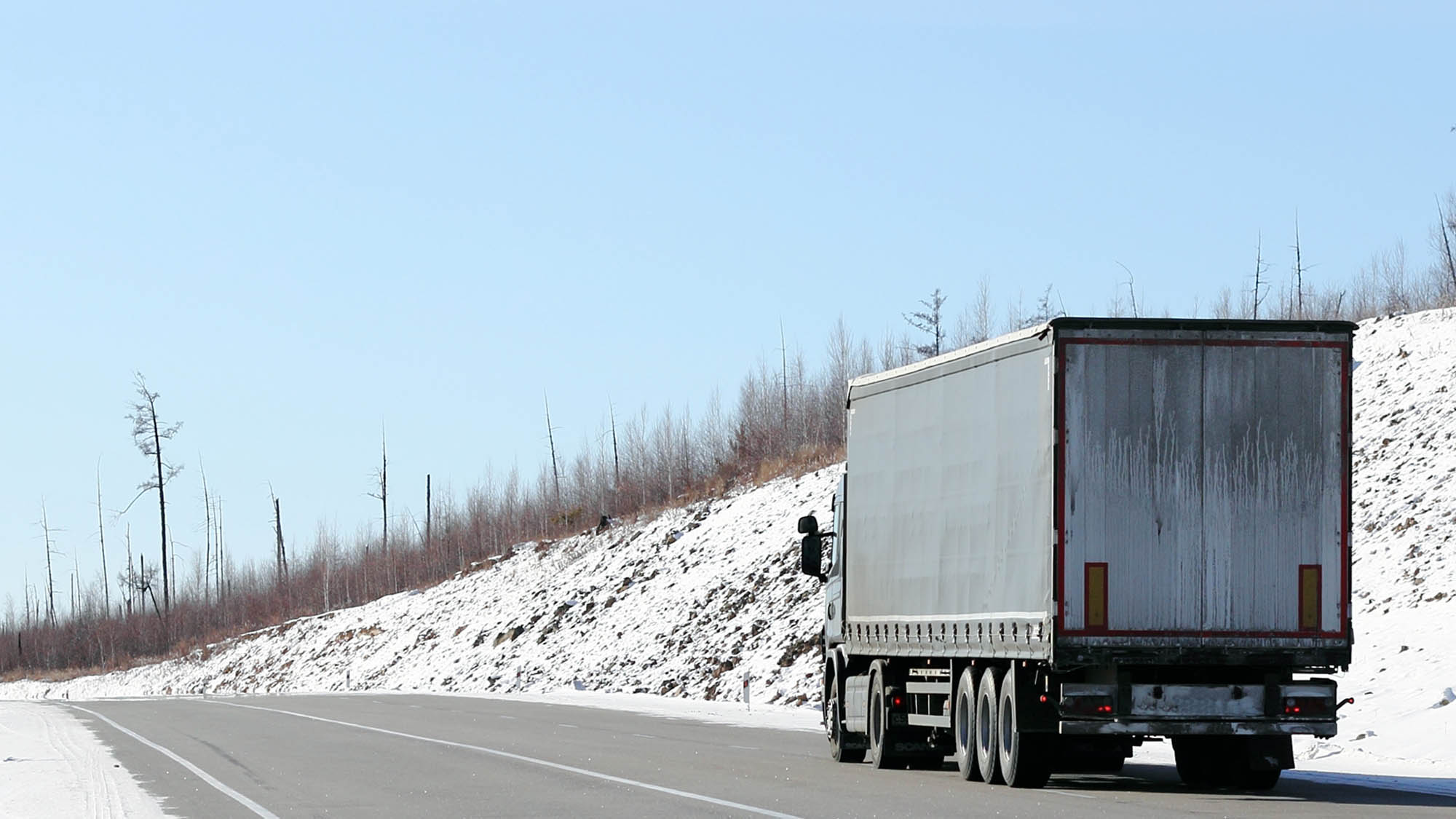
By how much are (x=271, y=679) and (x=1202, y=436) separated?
63210 mm

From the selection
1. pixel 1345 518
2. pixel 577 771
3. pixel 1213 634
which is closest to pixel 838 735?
pixel 577 771

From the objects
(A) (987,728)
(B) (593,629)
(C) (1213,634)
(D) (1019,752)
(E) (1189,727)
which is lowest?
(B) (593,629)

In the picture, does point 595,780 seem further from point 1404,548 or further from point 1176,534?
point 1404,548

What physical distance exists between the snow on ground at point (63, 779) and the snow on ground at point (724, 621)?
1191cm

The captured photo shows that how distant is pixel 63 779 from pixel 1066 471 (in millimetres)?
11153

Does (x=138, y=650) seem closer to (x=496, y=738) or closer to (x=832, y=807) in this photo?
(x=496, y=738)

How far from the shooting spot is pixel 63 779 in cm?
1864

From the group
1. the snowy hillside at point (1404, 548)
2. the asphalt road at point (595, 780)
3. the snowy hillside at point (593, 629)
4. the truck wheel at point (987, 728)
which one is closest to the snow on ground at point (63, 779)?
the asphalt road at point (595, 780)

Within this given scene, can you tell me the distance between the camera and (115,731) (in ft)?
97.7

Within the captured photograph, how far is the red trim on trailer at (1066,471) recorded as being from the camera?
15.0 m

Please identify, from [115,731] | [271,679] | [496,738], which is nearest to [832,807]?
[496,738]

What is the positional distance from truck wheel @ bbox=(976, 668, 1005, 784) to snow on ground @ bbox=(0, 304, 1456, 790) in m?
4.22

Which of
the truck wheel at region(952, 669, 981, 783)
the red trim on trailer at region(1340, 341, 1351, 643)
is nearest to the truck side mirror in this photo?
the truck wheel at region(952, 669, 981, 783)

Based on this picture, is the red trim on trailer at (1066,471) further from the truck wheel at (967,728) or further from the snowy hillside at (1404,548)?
the snowy hillside at (1404,548)
